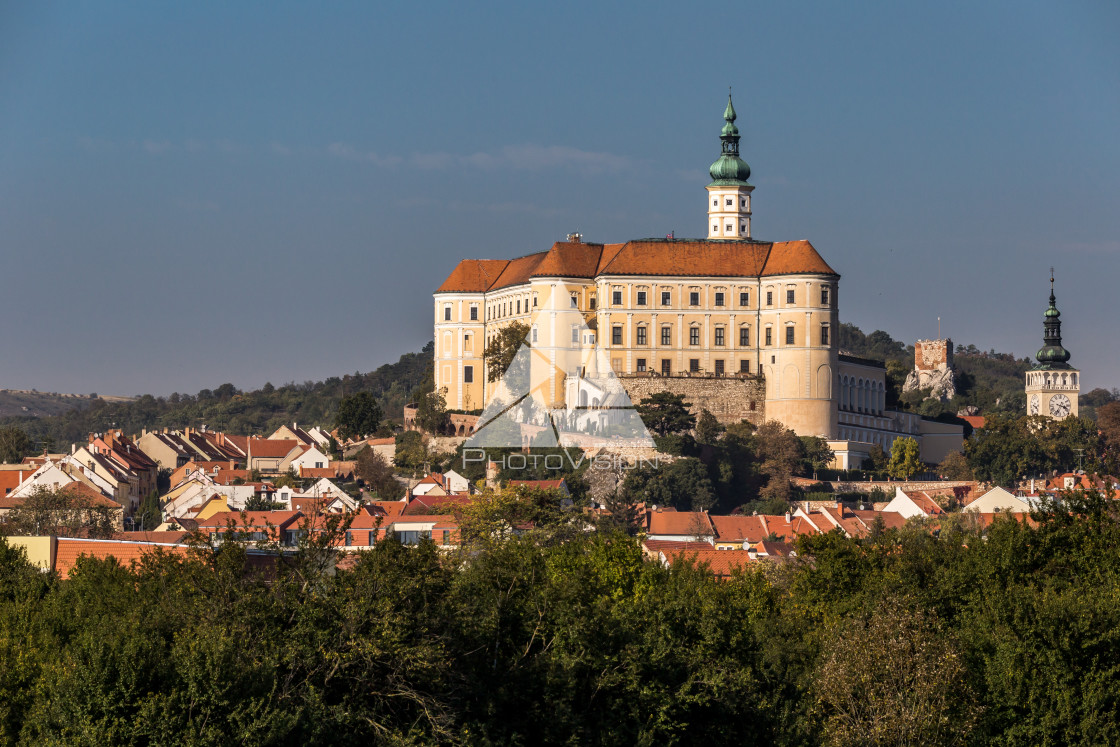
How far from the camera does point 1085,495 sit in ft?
132

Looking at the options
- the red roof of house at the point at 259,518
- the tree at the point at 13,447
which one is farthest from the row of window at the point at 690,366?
the tree at the point at 13,447

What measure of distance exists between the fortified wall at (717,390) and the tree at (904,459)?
22.9 ft

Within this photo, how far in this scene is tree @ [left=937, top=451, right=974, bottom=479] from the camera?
95000 mm

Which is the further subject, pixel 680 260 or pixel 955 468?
pixel 680 260

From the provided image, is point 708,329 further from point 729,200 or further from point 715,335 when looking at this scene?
point 729,200

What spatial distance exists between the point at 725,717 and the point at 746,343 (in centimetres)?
6619

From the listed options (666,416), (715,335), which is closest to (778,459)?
(666,416)

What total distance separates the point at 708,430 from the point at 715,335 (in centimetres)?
698

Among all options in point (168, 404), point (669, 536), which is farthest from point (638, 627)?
point (168, 404)

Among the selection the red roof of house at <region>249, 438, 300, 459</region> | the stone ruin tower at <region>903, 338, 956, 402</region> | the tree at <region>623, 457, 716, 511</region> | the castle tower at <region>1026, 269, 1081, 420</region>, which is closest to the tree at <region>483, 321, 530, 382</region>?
the tree at <region>623, 457, 716, 511</region>

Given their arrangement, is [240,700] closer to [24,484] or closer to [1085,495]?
[1085,495]

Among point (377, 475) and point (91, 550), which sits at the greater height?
point (377, 475)

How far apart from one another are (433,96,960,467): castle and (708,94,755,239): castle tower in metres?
8.60

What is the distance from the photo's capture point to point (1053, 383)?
132750 mm
